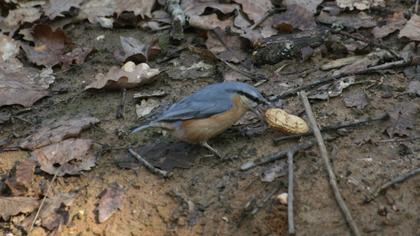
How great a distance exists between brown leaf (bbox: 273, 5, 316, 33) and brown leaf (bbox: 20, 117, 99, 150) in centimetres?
188

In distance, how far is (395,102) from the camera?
13.9ft

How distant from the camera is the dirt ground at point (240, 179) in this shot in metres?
3.44

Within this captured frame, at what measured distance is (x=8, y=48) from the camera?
548cm

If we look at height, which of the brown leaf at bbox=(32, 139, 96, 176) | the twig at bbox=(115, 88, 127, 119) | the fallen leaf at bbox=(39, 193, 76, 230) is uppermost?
the brown leaf at bbox=(32, 139, 96, 176)

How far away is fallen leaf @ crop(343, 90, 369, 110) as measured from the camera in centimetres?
424

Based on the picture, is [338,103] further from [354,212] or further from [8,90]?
[8,90]

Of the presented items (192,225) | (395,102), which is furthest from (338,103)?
(192,225)

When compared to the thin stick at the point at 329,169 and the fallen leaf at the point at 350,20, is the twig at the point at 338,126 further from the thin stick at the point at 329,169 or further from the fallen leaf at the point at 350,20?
the fallen leaf at the point at 350,20

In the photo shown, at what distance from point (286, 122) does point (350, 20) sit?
70.4 inches

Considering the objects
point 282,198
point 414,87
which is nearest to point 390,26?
point 414,87

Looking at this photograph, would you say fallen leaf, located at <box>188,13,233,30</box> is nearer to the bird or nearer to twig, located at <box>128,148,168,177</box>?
the bird

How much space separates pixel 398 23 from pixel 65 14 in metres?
3.14

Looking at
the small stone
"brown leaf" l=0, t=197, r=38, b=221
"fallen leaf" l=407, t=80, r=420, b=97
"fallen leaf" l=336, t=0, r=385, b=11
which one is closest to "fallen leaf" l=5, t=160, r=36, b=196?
"brown leaf" l=0, t=197, r=38, b=221

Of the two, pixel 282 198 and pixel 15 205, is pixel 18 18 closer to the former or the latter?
pixel 15 205
